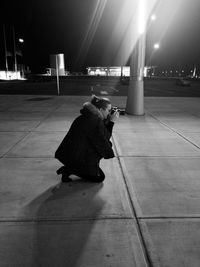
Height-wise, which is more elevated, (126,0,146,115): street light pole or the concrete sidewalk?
(126,0,146,115): street light pole

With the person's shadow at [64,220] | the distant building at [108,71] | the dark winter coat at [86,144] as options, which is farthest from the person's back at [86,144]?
the distant building at [108,71]

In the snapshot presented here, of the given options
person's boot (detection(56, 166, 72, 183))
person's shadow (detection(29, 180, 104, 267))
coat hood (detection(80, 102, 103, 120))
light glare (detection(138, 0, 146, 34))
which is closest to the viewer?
person's shadow (detection(29, 180, 104, 267))

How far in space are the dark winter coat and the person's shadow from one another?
1.12ft

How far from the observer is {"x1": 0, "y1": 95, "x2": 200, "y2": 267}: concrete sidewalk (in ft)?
9.09

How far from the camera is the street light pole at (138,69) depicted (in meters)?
10.5

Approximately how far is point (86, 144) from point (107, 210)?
41.1 inches

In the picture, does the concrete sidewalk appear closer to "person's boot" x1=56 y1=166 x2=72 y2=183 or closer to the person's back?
"person's boot" x1=56 y1=166 x2=72 y2=183

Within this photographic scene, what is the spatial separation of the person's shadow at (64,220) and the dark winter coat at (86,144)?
1.12 ft

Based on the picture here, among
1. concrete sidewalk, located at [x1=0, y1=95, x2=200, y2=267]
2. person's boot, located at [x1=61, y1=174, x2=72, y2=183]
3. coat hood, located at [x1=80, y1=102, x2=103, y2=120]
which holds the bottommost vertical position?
concrete sidewalk, located at [x1=0, y1=95, x2=200, y2=267]

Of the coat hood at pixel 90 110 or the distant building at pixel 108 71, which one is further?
the distant building at pixel 108 71

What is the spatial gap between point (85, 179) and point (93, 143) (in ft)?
2.29

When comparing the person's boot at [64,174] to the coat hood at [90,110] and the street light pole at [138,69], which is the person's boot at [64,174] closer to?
the coat hood at [90,110]

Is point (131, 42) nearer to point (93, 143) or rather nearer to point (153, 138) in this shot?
point (153, 138)

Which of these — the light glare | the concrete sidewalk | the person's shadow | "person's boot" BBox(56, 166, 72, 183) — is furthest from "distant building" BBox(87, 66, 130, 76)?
the person's shadow
